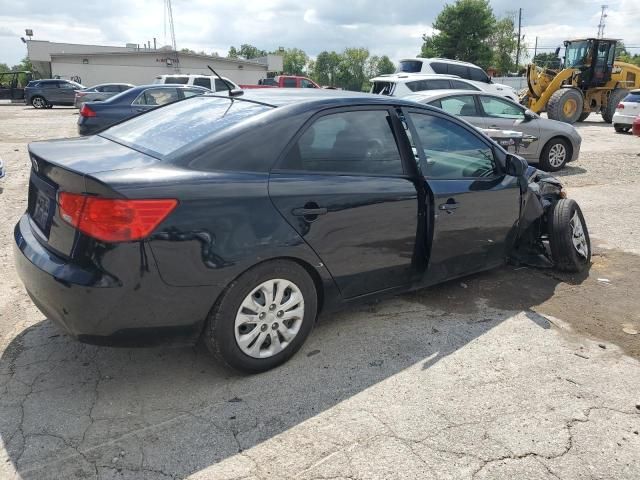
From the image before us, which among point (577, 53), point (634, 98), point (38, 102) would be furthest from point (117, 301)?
point (38, 102)

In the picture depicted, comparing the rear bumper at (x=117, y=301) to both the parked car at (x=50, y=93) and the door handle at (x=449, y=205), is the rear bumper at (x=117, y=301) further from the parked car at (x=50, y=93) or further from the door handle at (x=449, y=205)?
the parked car at (x=50, y=93)

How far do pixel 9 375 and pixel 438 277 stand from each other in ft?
9.44

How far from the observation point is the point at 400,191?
3607 mm

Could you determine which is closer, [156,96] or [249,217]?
[249,217]

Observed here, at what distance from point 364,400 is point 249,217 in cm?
119

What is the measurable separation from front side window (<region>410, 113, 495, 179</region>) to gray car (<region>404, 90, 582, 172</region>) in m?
5.60

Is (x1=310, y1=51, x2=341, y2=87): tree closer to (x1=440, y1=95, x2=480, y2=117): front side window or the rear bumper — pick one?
(x1=440, y1=95, x2=480, y2=117): front side window

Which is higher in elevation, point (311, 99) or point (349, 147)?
point (311, 99)

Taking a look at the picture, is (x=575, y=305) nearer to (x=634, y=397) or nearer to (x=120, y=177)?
(x=634, y=397)

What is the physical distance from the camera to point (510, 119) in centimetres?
1026

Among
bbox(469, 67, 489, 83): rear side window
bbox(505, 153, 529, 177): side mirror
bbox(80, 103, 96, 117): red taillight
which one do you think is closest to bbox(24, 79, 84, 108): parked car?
bbox(80, 103, 96, 117): red taillight

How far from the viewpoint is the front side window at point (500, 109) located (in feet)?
33.2

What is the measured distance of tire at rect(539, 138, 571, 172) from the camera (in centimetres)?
1048

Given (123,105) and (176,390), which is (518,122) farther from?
(176,390)
